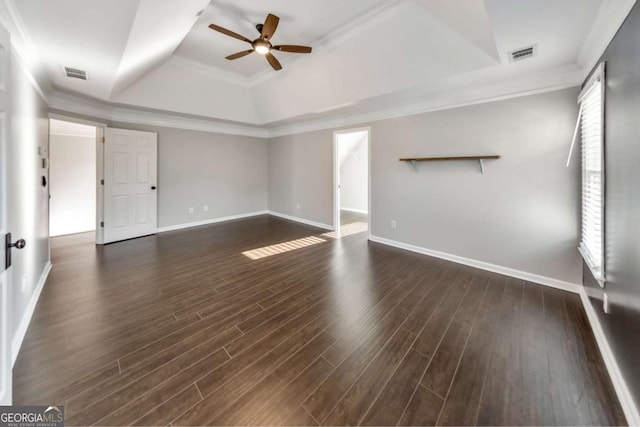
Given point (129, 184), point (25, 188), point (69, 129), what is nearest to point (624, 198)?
point (25, 188)

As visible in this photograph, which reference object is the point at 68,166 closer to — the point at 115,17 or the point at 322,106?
the point at 115,17

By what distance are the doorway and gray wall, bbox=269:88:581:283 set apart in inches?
249

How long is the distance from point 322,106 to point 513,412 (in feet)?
14.7

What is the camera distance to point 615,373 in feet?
5.08

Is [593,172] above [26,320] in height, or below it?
above

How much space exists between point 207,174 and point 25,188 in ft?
12.4

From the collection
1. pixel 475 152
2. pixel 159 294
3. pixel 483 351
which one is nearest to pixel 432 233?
pixel 475 152

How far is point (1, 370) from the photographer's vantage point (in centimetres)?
115

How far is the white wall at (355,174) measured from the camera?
773 centimetres

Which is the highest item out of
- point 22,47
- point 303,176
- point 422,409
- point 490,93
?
point 490,93

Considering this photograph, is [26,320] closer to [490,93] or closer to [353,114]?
[353,114]

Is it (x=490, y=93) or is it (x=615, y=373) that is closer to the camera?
(x=615, y=373)

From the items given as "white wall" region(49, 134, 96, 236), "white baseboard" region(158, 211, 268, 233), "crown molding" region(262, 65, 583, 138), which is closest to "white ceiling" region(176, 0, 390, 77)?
"crown molding" region(262, 65, 583, 138)

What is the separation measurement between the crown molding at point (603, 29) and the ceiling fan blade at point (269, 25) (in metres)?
2.59
